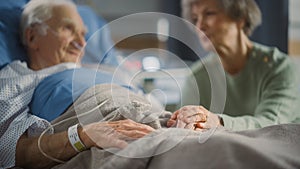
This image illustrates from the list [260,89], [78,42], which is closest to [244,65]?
[260,89]

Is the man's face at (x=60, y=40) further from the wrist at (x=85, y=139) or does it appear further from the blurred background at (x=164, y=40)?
the wrist at (x=85, y=139)

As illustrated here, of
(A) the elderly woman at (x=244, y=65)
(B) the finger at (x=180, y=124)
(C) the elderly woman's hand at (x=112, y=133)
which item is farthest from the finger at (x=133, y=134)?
(A) the elderly woman at (x=244, y=65)

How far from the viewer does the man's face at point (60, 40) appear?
1482 millimetres

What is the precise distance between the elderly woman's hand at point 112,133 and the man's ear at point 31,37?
59cm

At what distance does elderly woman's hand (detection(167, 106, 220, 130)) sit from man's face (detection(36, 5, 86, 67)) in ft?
1.79

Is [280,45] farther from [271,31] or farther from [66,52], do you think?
[66,52]

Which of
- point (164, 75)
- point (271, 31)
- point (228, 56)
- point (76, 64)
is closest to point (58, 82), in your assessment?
point (76, 64)

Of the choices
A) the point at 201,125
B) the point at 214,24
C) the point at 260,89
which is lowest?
the point at 260,89

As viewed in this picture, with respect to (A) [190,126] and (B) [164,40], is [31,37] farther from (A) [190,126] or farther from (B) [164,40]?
(A) [190,126]

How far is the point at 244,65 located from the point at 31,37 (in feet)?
2.38

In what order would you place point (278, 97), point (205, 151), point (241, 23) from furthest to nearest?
point (241, 23), point (278, 97), point (205, 151)

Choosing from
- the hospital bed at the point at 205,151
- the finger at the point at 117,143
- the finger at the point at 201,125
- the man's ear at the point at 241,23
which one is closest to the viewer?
the hospital bed at the point at 205,151

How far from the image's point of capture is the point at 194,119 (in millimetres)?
1054

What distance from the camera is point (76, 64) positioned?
148cm
